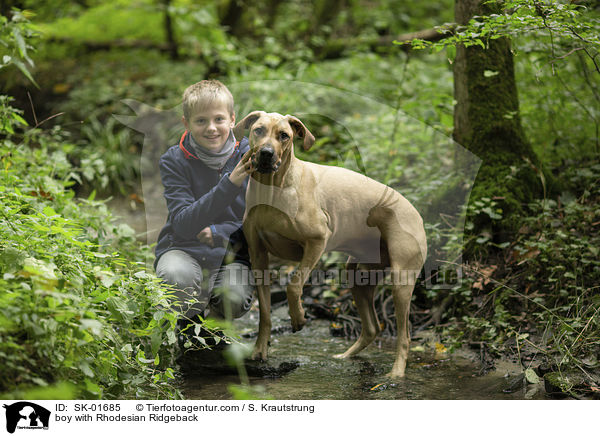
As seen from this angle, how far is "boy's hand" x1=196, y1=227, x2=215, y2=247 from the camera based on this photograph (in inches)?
154

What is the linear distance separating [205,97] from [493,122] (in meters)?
3.08

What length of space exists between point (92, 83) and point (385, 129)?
6.54 metres

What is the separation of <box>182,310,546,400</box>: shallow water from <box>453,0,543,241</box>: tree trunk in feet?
5.80

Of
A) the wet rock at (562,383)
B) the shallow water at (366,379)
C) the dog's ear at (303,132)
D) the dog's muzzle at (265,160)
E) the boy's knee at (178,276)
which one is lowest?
the shallow water at (366,379)

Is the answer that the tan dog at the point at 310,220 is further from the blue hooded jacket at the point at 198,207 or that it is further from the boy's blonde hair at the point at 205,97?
the boy's blonde hair at the point at 205,97

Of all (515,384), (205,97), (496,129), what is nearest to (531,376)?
(515,384)

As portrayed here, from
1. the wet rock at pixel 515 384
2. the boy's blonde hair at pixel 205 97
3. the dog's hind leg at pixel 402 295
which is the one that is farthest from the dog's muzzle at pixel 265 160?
the wet rock at pixel 515 384

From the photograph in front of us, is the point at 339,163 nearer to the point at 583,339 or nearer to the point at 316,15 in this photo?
the point at 583,339

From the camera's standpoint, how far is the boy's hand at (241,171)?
132 inches

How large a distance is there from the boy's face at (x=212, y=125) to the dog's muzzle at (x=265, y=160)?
507mm

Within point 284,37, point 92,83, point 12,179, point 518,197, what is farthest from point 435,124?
point 92,83

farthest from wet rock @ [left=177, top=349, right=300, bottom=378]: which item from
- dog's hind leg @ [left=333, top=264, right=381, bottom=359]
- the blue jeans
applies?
dog's hind leg @ [left=333, top=264, right=381, bottom=359]

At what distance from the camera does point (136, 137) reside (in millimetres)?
9195
